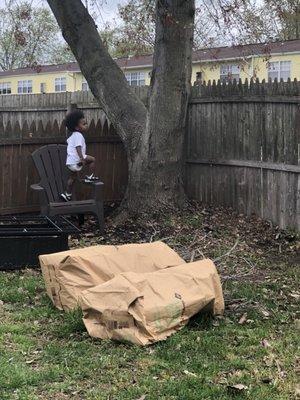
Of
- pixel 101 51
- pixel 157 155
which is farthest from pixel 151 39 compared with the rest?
pixel 157 155

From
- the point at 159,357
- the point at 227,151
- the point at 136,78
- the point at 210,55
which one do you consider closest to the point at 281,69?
the point at 210,55

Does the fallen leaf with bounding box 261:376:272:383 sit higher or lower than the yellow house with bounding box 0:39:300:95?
lower

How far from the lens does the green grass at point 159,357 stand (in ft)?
11.8

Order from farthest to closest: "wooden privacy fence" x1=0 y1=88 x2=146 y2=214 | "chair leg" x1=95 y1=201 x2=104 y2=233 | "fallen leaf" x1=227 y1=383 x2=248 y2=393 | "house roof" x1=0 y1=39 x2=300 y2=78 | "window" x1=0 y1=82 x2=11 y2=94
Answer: "window" x1=0 y1=82 x2=11 y2=94, "house roof" x1=0 y1=39 x2=300 y2=78, "wooden privacy fence" x1=0 y1=88 x2=146 y2=214, "chair leg" x1=95 y1=201 x2=104 y2=233, "fallen leaf" x1=227 y1=383 x2=248 y2=393

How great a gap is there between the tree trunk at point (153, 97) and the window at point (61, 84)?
2941 cm

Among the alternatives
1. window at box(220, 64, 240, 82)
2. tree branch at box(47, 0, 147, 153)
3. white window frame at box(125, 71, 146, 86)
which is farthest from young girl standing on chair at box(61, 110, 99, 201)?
white window frame at box(125, 71, 146, 86)

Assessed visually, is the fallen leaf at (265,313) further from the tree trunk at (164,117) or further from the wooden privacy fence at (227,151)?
the tree trunk at (164,117)

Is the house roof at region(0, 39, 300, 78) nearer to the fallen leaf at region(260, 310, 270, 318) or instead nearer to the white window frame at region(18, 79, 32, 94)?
the white window frame at region(18, 79, 32, 94)

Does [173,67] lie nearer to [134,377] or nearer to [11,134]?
[11,134]

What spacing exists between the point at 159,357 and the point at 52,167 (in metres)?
5.11

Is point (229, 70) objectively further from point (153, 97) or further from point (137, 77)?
point (153, 97)

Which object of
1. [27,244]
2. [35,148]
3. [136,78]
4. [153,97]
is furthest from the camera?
[136,78]

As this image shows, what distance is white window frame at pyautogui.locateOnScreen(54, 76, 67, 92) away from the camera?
125 feet

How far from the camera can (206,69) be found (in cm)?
2702
